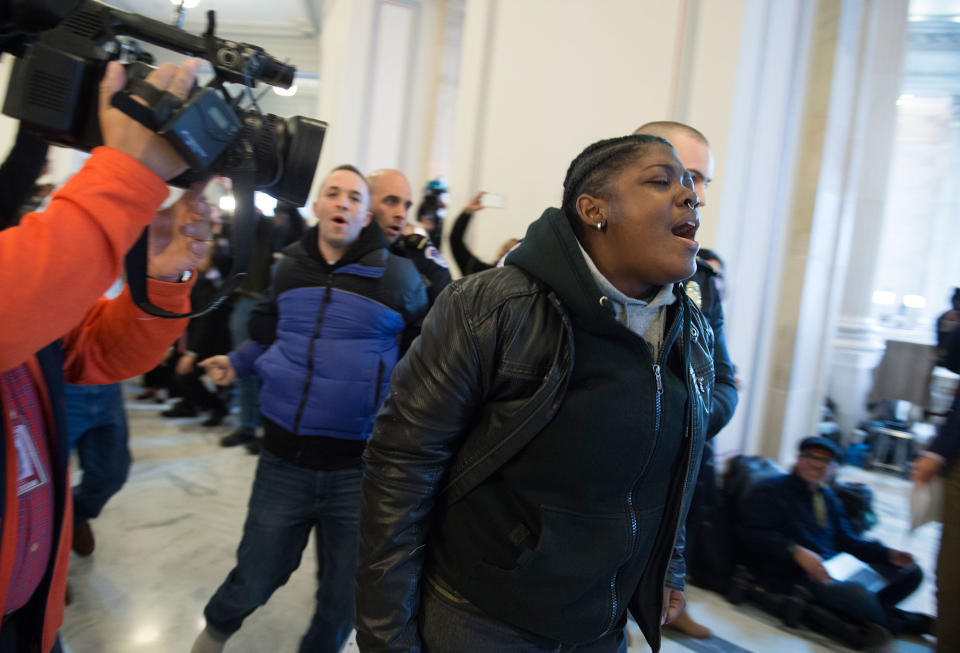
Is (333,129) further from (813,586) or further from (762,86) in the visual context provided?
(813,586)

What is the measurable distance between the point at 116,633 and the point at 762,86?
4.08 metres

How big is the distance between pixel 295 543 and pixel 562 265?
1480 mm

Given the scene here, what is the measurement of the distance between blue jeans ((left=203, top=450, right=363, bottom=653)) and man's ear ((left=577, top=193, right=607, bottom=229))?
4.18 ft

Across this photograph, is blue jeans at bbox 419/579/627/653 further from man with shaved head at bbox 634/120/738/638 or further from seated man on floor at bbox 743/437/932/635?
seated man on floor at bbox 743/437/932/635

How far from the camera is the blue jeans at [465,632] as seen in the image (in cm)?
119

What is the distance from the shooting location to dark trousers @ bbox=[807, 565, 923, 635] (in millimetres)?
3031

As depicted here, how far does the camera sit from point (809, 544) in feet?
10.7

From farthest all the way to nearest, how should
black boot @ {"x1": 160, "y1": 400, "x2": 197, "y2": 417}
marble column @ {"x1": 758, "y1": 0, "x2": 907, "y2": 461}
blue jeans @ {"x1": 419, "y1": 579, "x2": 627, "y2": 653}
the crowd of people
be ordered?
black boot @ {"x1": 160, "y1": 400, "x2": 197, "y2": 417}, marble column @ {"x1": 758, "y1": 0, "x2": 907, "y2": 461}, blue jeans @ {"x1": 419, "y1": 579, "x2": 627, "y2": 653}, the crowd of people

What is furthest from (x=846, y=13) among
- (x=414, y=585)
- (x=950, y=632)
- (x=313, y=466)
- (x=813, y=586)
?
(x=414, y=585)

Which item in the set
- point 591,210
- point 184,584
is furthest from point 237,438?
point 591,210

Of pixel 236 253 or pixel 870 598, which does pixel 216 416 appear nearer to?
pixel 870 598

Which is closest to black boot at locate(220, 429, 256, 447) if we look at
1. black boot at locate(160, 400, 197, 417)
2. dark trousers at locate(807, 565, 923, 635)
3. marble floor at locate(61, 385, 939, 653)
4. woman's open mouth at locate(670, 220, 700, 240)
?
marble floor at locate(61, 385, 939, 653)

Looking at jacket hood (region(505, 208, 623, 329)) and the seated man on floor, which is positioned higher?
jacket hood (region(505, 208, 623, 329))

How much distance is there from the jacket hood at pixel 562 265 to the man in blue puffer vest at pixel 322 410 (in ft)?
3.54
